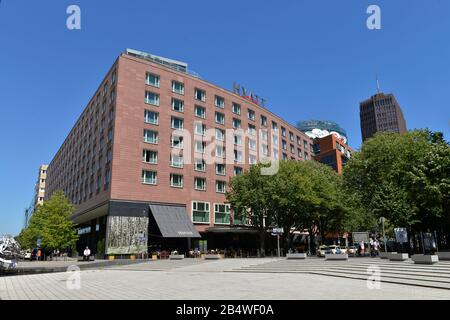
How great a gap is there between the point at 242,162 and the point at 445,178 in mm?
33226

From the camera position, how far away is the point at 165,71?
5206cm

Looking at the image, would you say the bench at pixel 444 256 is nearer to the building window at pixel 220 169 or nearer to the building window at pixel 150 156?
the building window at pixel 150 156

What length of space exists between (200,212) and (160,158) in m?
A: 9.57

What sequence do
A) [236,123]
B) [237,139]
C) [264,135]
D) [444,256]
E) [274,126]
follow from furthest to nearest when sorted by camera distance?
1. [274,126]
2. [264,135]
3. [236,123]
4. [237,139]
5. [444,256]

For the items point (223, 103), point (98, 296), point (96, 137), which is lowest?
point (98, 296)

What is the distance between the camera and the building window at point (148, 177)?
46.5 meters

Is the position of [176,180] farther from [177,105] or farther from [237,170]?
[237,170]

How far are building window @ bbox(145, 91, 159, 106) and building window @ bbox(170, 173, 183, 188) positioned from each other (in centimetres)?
997

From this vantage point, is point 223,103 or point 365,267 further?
point 223,103

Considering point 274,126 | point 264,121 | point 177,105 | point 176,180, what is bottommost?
point 176,180

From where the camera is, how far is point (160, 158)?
48.3 m

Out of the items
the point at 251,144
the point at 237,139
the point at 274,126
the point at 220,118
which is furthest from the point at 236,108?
the point at 274,126
